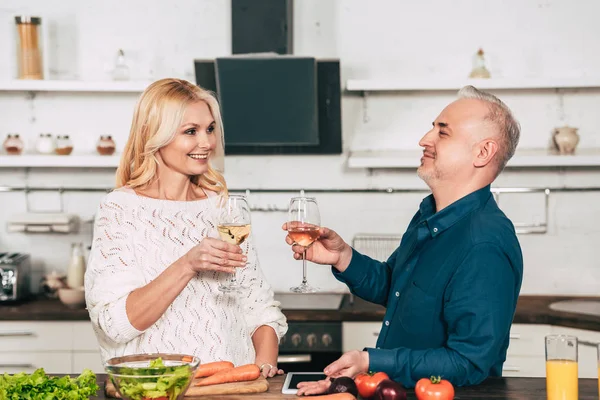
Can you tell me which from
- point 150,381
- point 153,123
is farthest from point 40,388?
point 153,123

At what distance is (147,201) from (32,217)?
2171 millimetres

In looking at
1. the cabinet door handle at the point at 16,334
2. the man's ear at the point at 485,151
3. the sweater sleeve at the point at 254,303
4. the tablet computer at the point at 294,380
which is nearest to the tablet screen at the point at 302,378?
the tablet computer at the point at 294,380

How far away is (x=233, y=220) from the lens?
2.20m

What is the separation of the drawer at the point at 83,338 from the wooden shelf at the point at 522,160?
1.57m

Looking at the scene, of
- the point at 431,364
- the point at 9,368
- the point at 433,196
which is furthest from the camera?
the point at 9,368

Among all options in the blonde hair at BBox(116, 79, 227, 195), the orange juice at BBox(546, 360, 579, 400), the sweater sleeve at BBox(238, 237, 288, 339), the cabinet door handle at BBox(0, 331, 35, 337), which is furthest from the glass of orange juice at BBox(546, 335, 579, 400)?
the cabinet door handle at BBox(0, 331, 35, 337)

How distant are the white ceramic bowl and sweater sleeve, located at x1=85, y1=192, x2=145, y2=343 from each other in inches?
70.4

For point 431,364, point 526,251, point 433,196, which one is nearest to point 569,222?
point 526,251

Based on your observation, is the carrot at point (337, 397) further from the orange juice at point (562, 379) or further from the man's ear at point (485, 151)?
the man's ear at point (485, 151)

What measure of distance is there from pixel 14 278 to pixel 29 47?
1234 mm

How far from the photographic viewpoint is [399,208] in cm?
473

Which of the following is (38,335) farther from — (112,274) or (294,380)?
(294,380)

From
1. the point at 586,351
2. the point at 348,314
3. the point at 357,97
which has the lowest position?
the point at 586,351

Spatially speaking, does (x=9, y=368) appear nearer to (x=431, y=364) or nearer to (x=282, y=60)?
(x=282, y=60)
